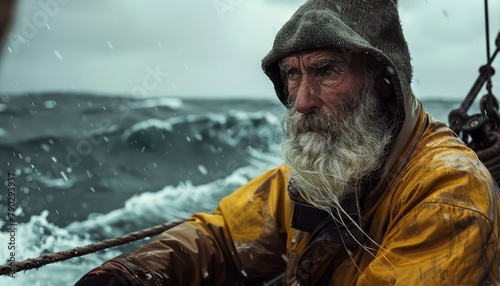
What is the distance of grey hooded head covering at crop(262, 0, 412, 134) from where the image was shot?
1437 millimetres

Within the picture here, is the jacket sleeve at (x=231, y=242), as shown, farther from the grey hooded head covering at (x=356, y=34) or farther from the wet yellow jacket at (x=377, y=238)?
the grey hooded head covering at (x=356, y=34)

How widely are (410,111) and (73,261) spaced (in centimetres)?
348

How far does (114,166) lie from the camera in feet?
36.0

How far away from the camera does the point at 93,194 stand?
9078 millimetres

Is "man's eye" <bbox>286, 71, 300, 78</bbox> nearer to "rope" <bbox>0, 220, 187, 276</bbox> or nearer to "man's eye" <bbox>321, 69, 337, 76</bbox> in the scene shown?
"man's eye" <bbox>321, 69, 337, 76</bbox>

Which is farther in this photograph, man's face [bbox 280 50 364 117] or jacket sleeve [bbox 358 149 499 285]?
man's face [bbox 280 50 364 117]

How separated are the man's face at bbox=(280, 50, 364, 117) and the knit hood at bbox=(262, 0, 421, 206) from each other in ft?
0.12

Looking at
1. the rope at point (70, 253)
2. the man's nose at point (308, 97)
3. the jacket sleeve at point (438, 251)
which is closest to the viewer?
the jacket sleeve at point (438, 251)

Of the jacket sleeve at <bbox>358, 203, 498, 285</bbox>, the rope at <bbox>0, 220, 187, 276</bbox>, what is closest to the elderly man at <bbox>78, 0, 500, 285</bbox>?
the jacket sleeve at <bbox>358, 203, 498, 285</bbox>

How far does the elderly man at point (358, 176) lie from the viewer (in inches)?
48.3

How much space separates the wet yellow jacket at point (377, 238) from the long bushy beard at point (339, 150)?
8cm

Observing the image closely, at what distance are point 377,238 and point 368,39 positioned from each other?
63 cm

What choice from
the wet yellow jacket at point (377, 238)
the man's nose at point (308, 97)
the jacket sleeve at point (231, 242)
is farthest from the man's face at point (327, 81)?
the jacket sleeve at point (231, 242)

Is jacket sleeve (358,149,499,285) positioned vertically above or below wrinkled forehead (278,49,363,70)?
below
